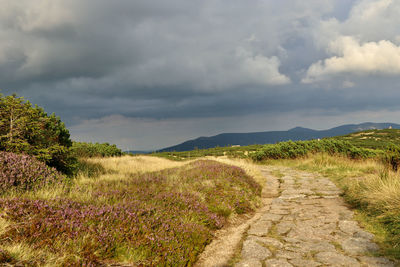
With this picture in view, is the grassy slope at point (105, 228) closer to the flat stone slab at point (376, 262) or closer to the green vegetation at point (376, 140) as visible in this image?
the flat stone slab at point (376, 262)

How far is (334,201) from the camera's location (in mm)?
8062

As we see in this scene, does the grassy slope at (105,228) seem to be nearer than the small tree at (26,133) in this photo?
Yes

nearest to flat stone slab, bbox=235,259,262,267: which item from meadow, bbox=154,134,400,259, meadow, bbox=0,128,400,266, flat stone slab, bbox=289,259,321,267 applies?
flat stone slab, bbox=289,259,321,267

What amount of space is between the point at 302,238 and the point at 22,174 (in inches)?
248

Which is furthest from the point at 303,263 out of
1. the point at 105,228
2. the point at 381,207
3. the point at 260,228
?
the point at 381,207

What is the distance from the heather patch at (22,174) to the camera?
5.38m

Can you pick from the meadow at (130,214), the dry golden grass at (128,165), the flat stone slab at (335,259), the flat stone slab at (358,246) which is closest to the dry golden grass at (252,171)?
the meadow at (130,214)

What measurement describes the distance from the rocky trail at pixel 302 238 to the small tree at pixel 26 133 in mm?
6209

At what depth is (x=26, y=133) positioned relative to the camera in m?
7.86

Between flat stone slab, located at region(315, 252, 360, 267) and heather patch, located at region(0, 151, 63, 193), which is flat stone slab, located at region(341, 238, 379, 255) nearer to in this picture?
flat stone slab, located at region(315, 252, 360, 267)

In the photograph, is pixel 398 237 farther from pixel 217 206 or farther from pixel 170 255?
pixel 170 255

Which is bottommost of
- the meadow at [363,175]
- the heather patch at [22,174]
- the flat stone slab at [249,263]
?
the flat stone slab at [249,263]

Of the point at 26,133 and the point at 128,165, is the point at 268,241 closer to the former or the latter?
the point at 26,133

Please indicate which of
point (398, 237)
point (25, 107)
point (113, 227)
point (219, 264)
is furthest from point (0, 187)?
point (398, 237)
